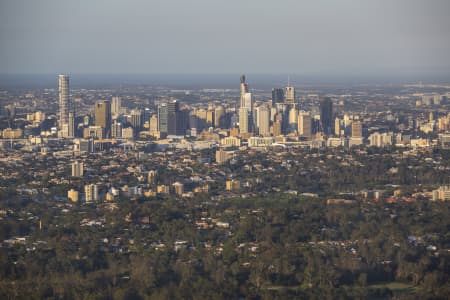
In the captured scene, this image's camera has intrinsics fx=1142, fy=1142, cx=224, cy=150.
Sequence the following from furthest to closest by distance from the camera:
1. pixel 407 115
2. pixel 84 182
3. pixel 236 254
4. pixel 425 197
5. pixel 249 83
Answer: pixel 249 83, pixel 407 115, pixel 84 182, pixel 425 197, pixel 236 254

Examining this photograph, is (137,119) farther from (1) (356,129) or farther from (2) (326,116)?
(1) (356,129)

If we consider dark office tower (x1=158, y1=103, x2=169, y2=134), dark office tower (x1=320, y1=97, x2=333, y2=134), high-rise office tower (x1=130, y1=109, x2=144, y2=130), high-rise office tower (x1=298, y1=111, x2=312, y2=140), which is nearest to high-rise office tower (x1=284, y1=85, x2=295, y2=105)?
dark office tower (x1=320, y1=97, x2=333, y2=134)

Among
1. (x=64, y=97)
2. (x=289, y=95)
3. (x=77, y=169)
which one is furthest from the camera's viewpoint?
(x=289, y=95)

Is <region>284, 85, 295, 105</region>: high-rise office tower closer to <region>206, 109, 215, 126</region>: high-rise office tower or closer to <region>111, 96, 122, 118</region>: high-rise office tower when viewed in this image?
<region>206, 109, 215, 126</region>: high-rise office tower

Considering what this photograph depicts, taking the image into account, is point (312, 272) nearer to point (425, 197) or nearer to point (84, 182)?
point (425, 197)

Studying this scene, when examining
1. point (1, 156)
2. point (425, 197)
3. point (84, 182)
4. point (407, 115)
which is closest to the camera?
point (425, 197)

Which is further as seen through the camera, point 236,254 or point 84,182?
point 84,182

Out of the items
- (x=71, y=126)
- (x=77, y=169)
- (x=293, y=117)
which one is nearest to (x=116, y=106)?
(x=71, y=126)

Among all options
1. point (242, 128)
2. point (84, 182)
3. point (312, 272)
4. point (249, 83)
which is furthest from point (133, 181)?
point (249, 83)
